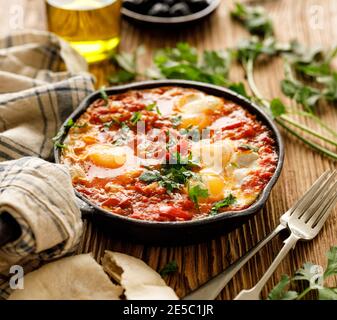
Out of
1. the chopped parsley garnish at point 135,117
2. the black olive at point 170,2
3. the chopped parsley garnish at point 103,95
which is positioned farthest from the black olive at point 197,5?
the chopped parsley garnish at point 135,117

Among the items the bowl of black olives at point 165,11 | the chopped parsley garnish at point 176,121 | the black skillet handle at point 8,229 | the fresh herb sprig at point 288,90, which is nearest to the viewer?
the black skillet handle at point 8,229

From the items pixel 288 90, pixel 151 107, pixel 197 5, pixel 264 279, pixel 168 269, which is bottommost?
pixel 168 269

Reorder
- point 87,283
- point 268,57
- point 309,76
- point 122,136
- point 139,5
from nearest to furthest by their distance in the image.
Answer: point 87,283 < point 122,136 < point 309,76 < point 268,57 < point 139,5

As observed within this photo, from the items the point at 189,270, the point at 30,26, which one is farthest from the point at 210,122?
the point at 30,26

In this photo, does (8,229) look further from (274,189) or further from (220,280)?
(274,189)

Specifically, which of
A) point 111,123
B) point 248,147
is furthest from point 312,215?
point 111,123

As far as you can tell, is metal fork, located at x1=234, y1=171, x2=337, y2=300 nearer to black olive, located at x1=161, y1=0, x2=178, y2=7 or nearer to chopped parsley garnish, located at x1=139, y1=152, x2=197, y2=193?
chopped parsley garnish, located at x1=139, y1=152, x2=197, y2=193

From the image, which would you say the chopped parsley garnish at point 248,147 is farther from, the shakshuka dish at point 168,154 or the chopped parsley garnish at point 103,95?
the chopped parsley garnish at point 103,95

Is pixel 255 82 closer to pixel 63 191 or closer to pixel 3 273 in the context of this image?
pixel 63 191
